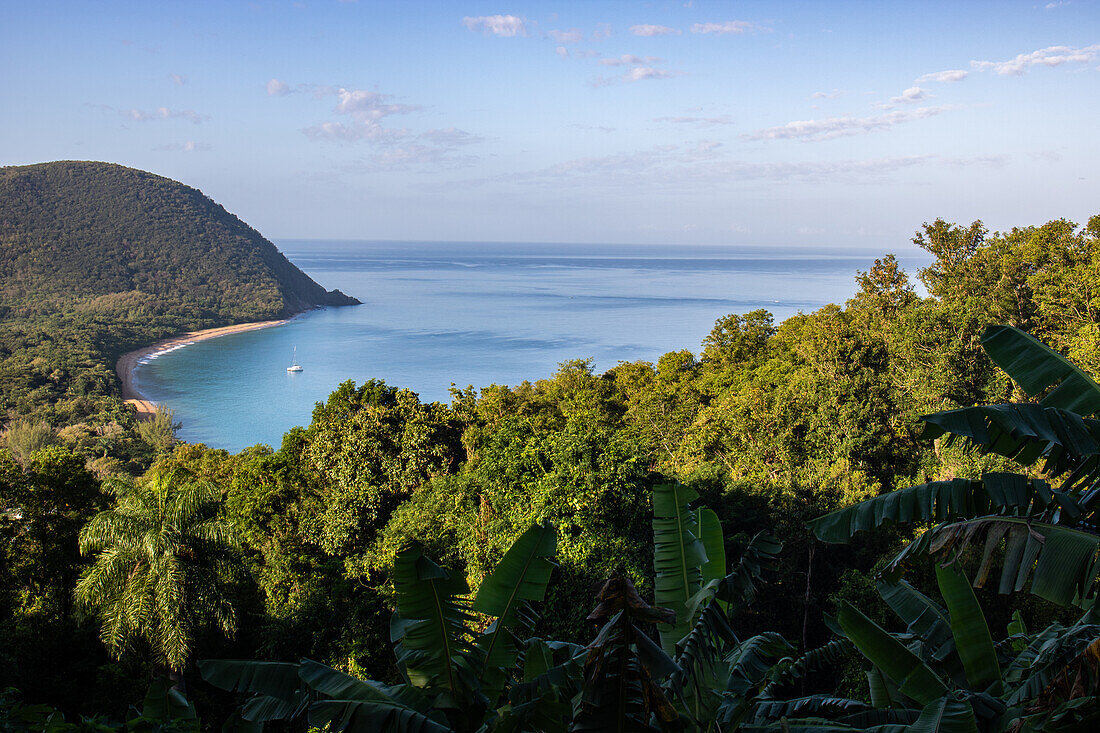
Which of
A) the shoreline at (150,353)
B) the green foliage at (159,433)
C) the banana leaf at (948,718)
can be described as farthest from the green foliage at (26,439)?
the banana leaf at (948,718)

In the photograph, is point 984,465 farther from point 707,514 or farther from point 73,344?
point 73,344

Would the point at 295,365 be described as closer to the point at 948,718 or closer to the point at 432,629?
the point at 432,629

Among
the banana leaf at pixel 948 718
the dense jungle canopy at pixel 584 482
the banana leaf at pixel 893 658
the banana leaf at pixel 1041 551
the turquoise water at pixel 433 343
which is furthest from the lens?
the turquoise water at pixel 433 343

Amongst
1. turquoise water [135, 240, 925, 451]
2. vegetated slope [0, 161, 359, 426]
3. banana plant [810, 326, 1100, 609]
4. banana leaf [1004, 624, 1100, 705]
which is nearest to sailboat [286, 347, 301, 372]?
turquoise water [135, 240, 925, 451]

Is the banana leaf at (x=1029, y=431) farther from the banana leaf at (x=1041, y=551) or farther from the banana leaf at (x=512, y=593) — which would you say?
the banana leaf at (x=512, y=593)

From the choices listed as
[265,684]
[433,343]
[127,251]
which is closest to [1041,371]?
[265,684]

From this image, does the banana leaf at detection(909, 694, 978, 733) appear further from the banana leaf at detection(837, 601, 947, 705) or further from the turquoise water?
the turquoise water

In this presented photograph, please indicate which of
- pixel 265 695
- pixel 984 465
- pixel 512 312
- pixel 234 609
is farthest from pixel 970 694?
pixel 512 312
